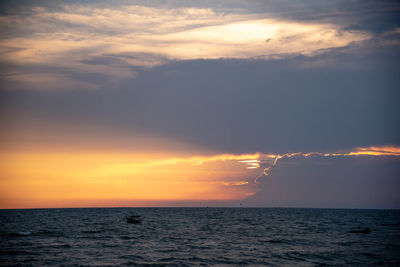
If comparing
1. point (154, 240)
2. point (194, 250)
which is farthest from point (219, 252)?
point (154, 240)

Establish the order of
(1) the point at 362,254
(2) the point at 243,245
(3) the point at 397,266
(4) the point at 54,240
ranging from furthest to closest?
(4) the point at 54,240, (2) the point at 243,245, (1) the point at 362,254, (3) the point at 397,266

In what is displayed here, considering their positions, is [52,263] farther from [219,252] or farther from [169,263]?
[219,252]

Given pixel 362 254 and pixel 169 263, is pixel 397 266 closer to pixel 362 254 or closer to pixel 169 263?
pixel 362 254

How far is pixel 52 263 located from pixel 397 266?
38.1 meters

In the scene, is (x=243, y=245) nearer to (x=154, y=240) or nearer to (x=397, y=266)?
(x=154, y=240)

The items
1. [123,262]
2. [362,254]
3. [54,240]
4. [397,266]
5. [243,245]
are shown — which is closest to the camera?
[397,266]

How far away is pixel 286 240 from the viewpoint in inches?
2484

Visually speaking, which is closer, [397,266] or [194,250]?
[397,266]

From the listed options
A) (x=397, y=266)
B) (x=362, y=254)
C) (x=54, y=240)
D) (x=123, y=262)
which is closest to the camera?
(x=397, y=266)

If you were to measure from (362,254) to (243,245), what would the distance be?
16928 mm

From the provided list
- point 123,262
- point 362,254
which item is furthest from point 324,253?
point 123,262

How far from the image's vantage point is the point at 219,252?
48.8 metres

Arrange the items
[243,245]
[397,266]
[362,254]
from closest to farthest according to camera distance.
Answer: [397,266] < [362,254] < [243,245]

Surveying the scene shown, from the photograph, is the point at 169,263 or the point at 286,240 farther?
the point at 286,240
